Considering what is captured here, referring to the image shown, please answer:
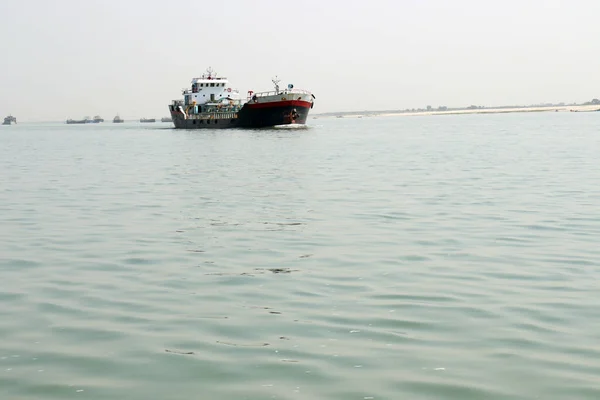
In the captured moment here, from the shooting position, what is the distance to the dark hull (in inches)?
3949

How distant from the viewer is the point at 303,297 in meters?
11.3

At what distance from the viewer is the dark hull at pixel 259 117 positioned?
100 m

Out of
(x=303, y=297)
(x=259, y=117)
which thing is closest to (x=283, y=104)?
(x=259, y=117)

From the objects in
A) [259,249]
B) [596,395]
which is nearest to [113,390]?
[596,395]

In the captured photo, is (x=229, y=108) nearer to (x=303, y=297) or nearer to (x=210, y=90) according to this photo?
(x=210, y=90)

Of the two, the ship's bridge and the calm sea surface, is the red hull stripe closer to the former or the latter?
the ship's bridge

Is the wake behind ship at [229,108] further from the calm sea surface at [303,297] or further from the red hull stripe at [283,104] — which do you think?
the calm sea surface at [303,297]

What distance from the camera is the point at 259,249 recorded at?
15484 mm

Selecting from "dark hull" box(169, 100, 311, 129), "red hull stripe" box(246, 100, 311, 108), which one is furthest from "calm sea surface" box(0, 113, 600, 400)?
"dark hull" box(169, 100, 311, 129)

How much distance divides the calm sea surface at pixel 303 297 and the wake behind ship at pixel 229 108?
76.1m

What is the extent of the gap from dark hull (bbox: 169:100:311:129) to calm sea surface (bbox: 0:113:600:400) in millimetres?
75952

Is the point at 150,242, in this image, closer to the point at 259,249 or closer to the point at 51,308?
the point at 259,249

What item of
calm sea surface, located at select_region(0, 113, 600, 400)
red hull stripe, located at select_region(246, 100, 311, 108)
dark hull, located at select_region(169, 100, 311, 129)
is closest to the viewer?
calm sea surface, located at select_region(0, 113, 600, 400)

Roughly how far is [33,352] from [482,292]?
20.9 feet
